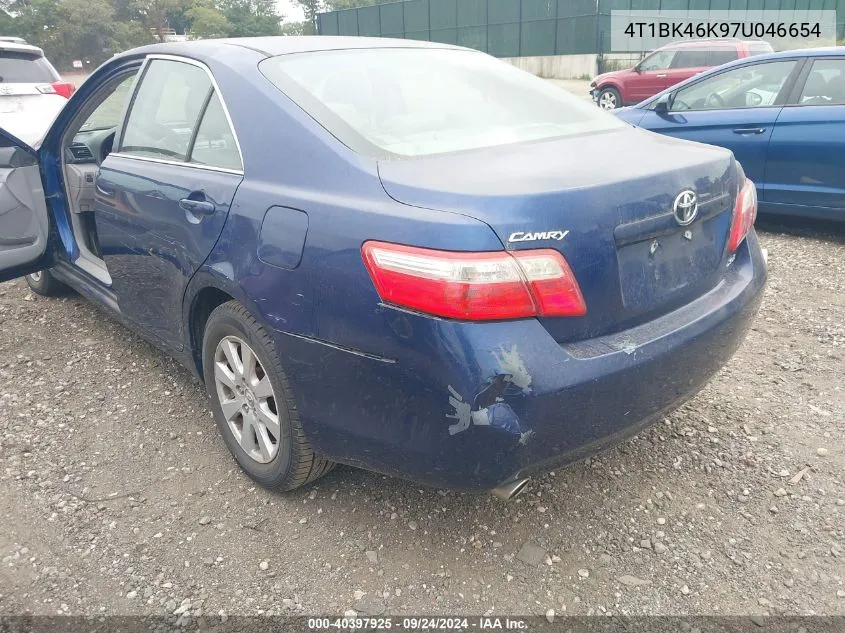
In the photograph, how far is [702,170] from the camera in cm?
218

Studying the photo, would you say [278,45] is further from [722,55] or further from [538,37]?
[538,37]

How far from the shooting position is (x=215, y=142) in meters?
2.50

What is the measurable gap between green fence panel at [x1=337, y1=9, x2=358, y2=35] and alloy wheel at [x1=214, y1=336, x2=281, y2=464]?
1465 inches

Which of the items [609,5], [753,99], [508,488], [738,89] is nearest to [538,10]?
[609,5]

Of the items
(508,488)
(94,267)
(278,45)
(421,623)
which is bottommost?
(421,623)

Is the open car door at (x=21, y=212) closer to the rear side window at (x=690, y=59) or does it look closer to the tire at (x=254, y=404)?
the tire at (x=254, y=404)

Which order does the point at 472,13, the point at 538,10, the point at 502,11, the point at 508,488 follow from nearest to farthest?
1. the point at 508,488
2. the point at 538,10
3. the point at 502,11
4. the point at 472,13

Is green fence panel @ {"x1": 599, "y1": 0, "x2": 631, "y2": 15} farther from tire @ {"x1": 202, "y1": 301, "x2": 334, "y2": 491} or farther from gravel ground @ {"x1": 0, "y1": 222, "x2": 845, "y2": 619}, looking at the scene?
tire @ {"x1": 202, "y1": 301, "x2": 334, "y2": 491}

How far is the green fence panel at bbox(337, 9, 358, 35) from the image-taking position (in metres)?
36.7

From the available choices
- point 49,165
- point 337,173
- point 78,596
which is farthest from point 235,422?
point 49,165

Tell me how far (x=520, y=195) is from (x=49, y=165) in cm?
312

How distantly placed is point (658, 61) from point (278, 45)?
14.4 metres

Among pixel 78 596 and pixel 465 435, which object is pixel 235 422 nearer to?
pixel 78 596

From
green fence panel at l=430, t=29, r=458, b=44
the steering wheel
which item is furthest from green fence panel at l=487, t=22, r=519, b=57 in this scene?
the steering wheel
